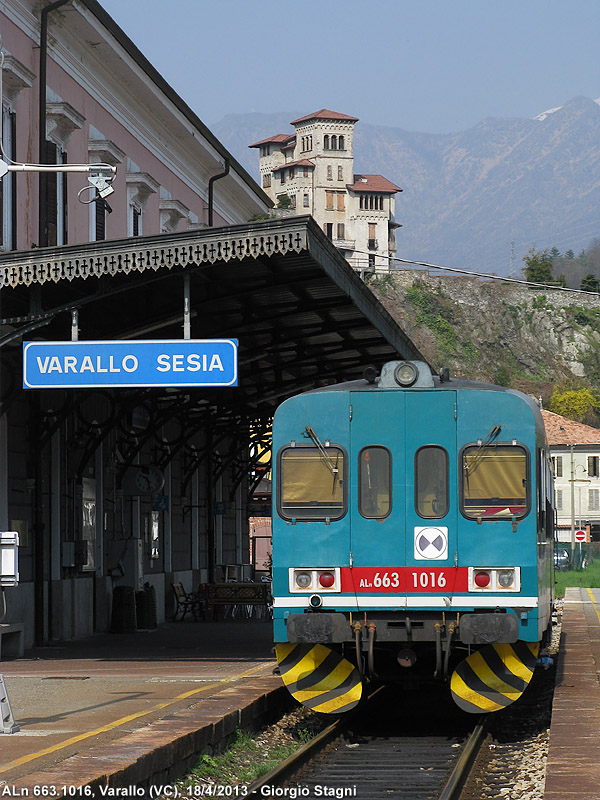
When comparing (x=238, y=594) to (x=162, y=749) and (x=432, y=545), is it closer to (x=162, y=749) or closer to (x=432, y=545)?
(x=432, y=545)

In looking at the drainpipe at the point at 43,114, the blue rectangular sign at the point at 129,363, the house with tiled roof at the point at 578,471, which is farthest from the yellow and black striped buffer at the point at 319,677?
the house with tiled roof at the point at 578,471

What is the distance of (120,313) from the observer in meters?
16.6

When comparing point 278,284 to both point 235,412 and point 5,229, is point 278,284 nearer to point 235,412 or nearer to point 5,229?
point 5,229

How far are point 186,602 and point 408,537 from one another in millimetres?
14112

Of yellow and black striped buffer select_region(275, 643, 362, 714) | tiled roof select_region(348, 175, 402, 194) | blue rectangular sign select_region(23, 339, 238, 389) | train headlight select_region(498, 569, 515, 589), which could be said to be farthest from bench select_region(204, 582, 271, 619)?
tiled roof select_region(348, 175, 402, 194)

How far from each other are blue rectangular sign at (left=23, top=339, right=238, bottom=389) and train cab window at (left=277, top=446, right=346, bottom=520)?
5.60ft

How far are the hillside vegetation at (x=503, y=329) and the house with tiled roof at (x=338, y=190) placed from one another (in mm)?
17651

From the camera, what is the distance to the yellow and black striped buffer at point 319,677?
10.9m

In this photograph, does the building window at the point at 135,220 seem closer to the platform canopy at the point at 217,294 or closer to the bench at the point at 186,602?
the platform canopy at the point at 217,294

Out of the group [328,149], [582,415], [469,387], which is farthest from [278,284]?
[328,149]

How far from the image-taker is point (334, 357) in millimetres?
20375

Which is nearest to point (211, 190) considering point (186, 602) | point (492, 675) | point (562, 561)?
point (186, 602)

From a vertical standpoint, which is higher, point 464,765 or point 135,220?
point 135,220

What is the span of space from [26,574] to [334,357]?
596 cm
